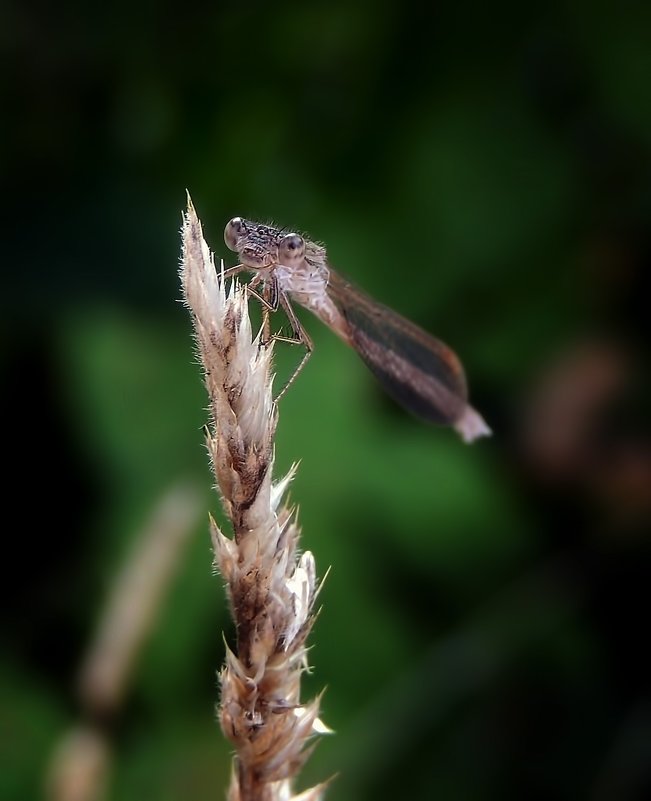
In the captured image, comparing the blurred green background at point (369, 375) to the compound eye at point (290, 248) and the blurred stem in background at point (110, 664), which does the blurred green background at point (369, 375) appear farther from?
the compound eye at point (290, 248)

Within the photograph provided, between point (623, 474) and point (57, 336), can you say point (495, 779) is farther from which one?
point (57, 336)

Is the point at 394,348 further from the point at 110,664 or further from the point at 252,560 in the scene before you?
the point at 252,560

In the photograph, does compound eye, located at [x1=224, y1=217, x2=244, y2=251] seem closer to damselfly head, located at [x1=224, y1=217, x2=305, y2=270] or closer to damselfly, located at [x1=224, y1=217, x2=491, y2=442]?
damselfly head, located at [x1=224, y1=217, x2=305, y2=270]

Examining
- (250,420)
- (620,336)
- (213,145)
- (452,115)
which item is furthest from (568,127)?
(250,420)

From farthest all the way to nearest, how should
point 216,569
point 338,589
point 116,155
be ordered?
point 116,155
point 338,589
point 216,569

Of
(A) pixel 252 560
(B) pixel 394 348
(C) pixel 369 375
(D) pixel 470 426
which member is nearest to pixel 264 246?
(B) pixel 394 348

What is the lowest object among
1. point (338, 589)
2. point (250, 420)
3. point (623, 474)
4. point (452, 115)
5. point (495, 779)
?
point (495, 779)
